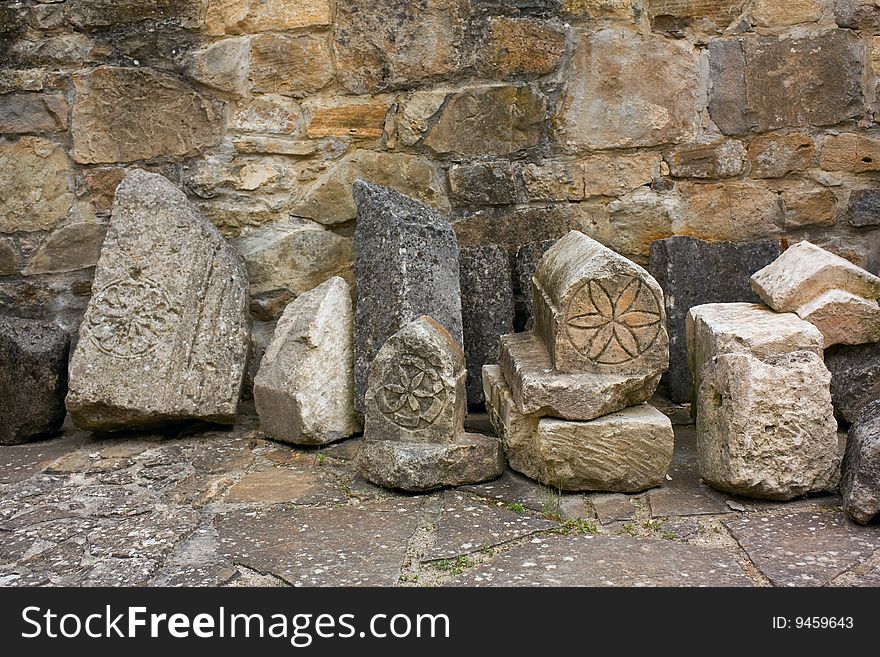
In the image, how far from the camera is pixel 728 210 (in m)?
4.39

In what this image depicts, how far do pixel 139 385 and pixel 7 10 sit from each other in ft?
6.57

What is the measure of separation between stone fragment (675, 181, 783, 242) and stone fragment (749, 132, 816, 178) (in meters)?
0.10

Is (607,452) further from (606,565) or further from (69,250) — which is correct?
(69,250)

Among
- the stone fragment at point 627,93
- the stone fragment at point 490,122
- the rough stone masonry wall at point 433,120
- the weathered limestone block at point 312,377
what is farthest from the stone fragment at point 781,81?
the weathered limestone block at point 312,377

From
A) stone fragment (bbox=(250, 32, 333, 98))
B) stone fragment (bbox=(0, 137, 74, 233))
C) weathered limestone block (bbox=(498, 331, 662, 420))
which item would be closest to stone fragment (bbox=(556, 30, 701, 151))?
stone fragment (bbox=(250, 32, 333, 98))

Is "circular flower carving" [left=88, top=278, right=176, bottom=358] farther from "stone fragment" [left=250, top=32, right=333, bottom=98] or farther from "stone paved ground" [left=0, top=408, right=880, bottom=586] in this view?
"stone fragment" [left=250, top=32, right=333, bottom=98]

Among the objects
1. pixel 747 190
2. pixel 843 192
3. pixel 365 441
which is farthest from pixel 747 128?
pixel 365 441

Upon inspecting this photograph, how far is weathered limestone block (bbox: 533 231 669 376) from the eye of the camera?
306 centimetres

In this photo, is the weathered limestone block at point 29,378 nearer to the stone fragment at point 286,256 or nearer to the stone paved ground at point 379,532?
the stone paved ground at point 379,532

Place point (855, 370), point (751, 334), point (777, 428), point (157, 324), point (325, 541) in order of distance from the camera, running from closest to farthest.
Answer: point (325, 541) < point (777, 428) < point (751, 334) < point (855, 370) < point (157, 324)

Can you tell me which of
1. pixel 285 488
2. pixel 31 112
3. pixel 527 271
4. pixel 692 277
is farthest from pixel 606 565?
pixel 31 112

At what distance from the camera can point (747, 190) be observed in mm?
4379

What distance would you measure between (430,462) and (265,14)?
8.04ft

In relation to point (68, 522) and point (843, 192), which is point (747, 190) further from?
point (68, 522)
